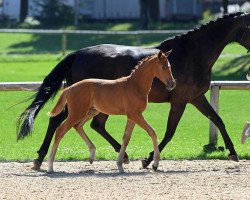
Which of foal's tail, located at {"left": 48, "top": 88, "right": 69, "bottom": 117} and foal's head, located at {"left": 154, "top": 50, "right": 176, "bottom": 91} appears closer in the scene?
foal's head, located at {"left": 154, "top": 50, "right": 176, "bottom": 91}

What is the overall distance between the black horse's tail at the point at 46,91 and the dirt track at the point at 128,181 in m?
0.65

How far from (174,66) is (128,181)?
8.37ft

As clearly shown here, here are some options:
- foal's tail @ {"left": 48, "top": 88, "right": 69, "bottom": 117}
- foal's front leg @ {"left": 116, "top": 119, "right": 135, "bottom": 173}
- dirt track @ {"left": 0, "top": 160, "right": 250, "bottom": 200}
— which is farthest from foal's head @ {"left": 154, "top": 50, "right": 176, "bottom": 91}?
foal's tail @ {"left": 48, "top": 88, "right": 69, "bottom": 117}

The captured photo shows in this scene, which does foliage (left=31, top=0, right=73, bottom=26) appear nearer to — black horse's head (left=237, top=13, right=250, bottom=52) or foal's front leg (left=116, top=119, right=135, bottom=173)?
black horse's head (left=237, top=13, right=250, bottom=52)

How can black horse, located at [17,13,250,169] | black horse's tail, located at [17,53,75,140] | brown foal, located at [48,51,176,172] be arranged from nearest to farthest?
brown foal, located at [48,51,176,172] → black horse's tail, located at [17,53,75,140] → black horse, located at [17,13,250,169]

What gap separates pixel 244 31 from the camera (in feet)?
43.0

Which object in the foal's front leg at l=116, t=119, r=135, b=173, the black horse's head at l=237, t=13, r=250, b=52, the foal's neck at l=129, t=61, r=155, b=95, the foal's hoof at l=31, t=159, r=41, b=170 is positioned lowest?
the foal's hoof at l=31, t=159, r=41, b=170

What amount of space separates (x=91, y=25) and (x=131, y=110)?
3850 cm

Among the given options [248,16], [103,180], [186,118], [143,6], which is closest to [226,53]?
[143,6]

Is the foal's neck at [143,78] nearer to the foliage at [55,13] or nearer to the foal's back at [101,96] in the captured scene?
the foal's back at [101,96]

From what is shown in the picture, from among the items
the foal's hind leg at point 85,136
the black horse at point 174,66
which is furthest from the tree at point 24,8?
the foal's hind leg at point 85,136

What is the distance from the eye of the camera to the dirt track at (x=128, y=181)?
9.89 m

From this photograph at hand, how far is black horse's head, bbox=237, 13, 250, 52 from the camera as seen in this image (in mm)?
13078

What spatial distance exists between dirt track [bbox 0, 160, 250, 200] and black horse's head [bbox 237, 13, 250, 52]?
5.48 feet
